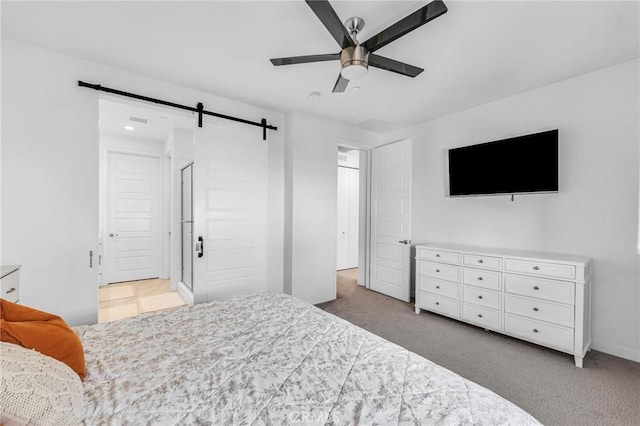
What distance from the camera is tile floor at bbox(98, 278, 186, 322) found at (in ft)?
11.5

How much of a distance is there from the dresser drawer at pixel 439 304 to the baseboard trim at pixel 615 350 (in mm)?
1152

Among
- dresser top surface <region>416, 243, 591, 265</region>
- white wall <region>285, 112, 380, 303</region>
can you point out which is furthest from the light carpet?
dresser top surface <region>416, 243, 591, 265</region>

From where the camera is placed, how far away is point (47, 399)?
830mm

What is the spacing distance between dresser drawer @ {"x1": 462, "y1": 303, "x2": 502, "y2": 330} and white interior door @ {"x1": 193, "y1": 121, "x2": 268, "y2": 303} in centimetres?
237

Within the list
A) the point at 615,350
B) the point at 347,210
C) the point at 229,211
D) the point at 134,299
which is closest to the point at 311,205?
the point at 229,211

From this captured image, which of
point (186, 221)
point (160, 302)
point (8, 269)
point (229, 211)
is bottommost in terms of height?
point (160, 302)

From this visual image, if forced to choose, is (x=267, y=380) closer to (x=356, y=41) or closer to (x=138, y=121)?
(x=356, y=41)

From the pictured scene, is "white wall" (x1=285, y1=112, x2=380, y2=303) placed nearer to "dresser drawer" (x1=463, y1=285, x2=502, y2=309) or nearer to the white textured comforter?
"dresser drawer" (x1=463, y1=285, x2=502, y2=309)

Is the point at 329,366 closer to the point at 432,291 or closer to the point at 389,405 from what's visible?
the point at 389,405

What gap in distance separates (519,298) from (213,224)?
128 inches

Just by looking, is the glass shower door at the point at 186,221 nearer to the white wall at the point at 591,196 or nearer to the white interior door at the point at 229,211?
the white interior door at the point at 229,211

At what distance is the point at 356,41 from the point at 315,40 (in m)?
0.45

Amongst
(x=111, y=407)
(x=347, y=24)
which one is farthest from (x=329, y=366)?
(x=347, y=24)

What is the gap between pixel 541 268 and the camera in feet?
8.22
